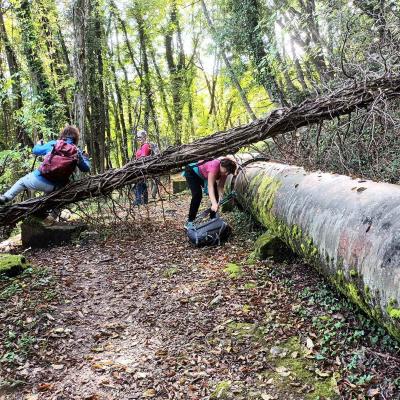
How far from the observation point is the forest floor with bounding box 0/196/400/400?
3.30 meters

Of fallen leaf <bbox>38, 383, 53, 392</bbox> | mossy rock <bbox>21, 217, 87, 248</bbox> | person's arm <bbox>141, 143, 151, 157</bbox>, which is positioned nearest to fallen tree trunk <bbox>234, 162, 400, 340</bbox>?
fallen leaf <bbox>38, 383, 53, 392</bbox>

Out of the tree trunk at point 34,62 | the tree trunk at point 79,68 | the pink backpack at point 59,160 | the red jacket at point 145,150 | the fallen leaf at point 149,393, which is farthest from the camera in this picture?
the tree trunk at point 34,62

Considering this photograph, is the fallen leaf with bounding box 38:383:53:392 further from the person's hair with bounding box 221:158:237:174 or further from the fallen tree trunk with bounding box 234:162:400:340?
the person's hair with bounding box 221:158:237:174

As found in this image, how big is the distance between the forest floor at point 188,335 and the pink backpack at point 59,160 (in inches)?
65.4

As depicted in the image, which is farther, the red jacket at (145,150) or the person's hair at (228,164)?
the red jacket at (145,150)

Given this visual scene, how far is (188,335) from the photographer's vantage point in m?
4.14

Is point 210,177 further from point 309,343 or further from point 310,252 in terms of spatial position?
point 309,343

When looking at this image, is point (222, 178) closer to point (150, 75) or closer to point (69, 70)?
point (69, 70)

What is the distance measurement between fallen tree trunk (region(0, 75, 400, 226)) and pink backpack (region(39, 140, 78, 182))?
1.20 feet

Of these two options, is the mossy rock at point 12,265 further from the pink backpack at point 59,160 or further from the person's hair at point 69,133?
the person's hair at point 69,133

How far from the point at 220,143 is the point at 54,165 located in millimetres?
2895

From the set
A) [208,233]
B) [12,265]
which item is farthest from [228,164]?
[12,265]

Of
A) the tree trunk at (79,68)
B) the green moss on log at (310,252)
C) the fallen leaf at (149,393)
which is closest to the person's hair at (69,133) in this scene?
the tree trunk at (79,68)

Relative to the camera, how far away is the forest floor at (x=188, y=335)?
3.30m
